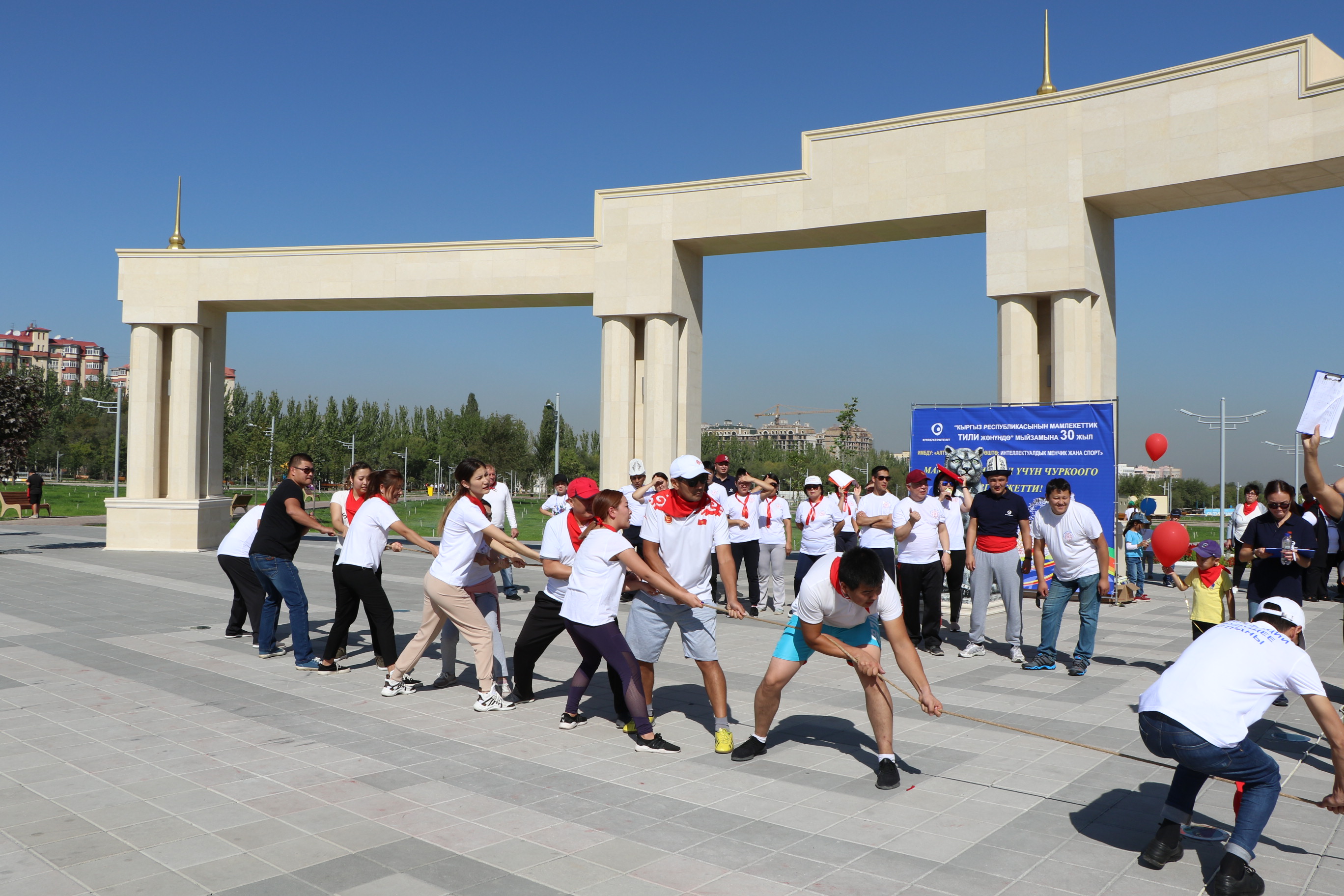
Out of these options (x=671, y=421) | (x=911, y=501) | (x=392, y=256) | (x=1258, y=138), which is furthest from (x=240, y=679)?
(x=1258, y=138)

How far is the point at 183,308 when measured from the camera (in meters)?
20.4

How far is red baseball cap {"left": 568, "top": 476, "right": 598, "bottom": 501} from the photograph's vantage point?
6914 millimetres

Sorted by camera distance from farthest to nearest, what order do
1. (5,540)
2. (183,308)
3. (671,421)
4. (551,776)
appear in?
(5,540) < (183,308) < (671,421) < (551,776)

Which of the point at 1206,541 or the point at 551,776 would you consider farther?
the point at 1206,541

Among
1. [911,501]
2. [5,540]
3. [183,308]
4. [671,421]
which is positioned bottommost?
[5,540]

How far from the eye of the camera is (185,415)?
798 inches

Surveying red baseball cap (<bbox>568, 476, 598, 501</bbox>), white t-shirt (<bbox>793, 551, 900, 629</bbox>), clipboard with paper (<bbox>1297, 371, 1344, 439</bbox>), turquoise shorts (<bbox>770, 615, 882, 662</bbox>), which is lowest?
turquoise shorts (<bbox>770, 615, 882, 662</bbox>)

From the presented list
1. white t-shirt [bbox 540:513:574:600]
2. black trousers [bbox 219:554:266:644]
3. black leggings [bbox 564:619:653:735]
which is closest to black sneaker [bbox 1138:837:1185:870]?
black leggings [bbox 564:619:653:735]

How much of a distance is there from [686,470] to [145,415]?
1798 cm

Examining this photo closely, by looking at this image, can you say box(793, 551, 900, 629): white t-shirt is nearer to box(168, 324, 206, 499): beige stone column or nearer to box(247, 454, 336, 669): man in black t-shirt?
box(247, 454, 336, 669): man in black t-shirt

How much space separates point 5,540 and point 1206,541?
26.6 m

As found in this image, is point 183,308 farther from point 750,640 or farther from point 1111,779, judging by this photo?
point 1111,779

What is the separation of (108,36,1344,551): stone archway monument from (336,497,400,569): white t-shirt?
8.44 metres

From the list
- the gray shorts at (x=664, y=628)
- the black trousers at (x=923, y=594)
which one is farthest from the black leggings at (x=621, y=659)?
the black trousers at (x=923, y=594)
